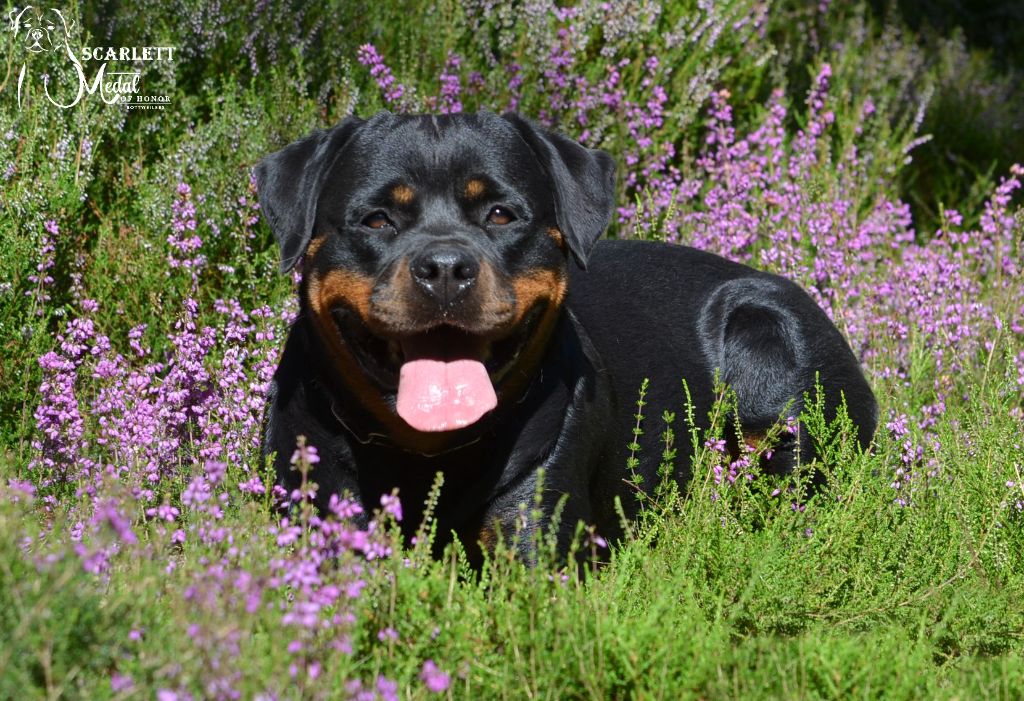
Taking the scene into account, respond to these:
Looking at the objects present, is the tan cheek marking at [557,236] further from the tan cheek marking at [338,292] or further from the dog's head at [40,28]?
the dog's head at [40,28]

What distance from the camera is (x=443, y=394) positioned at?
331 centimetres

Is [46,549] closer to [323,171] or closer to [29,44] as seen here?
[323,171]

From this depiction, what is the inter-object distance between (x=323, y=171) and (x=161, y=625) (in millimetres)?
1743

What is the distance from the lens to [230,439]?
13.3 feet

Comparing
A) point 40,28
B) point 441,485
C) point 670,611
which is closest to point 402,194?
point 441,485

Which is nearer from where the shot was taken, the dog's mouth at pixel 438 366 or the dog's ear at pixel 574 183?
the dog's mouth at pixel 438 366

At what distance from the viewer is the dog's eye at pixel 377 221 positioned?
354 cm

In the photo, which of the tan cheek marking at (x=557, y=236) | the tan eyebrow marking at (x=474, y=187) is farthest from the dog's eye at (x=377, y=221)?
the tan cheek marking at (x=557, y=236)

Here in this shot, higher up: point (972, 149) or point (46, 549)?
point (972, 149)

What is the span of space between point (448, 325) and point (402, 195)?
465 millimetres

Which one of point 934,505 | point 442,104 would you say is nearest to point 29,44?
point 442,104

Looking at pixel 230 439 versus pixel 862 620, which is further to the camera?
pixel 230 439

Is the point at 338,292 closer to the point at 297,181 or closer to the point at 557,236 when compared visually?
the point at 297,181

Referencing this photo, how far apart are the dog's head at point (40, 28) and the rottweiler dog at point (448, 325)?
1.74 metres
